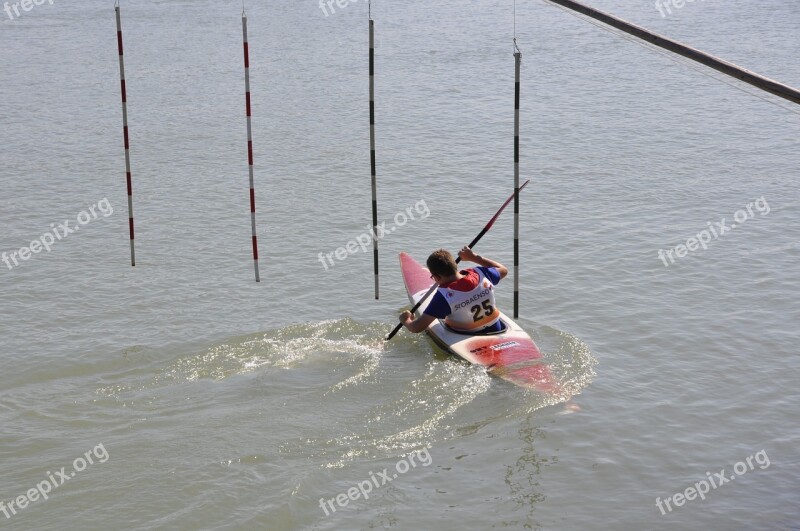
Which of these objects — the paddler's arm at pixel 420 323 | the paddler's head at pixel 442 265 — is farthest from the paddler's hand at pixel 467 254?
the paddler's arm at pixel 420 323

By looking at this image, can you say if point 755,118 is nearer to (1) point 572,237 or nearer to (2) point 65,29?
(1) point 572,237

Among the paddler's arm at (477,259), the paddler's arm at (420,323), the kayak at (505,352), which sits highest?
the paddler's arm at (477,259)

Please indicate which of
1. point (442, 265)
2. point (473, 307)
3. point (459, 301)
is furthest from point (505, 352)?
point (442, 265)

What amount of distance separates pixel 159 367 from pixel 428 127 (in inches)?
368

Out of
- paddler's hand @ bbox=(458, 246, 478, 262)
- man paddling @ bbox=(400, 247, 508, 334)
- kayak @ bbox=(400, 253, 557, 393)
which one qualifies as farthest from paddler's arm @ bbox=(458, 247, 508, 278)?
kayak @ bbox=(400, 253, 557, 393)

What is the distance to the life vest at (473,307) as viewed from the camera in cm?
951

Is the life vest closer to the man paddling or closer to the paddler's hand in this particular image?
the man paddling

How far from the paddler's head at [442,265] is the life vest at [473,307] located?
5.9 inches

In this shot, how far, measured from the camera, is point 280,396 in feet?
30.1

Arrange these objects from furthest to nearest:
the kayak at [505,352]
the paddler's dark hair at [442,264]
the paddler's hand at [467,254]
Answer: the paddler's hand at [467,254] < the paddler's dark hair at [442,264] < the kayak at [505,352]

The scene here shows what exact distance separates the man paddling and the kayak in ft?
0.37

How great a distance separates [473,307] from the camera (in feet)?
31.4

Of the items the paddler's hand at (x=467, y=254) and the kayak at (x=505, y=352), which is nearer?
the kayak at (x=505, y=352)

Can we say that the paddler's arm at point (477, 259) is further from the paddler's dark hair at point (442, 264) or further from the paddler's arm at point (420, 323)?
the paddler's arm at point (420, 323)
